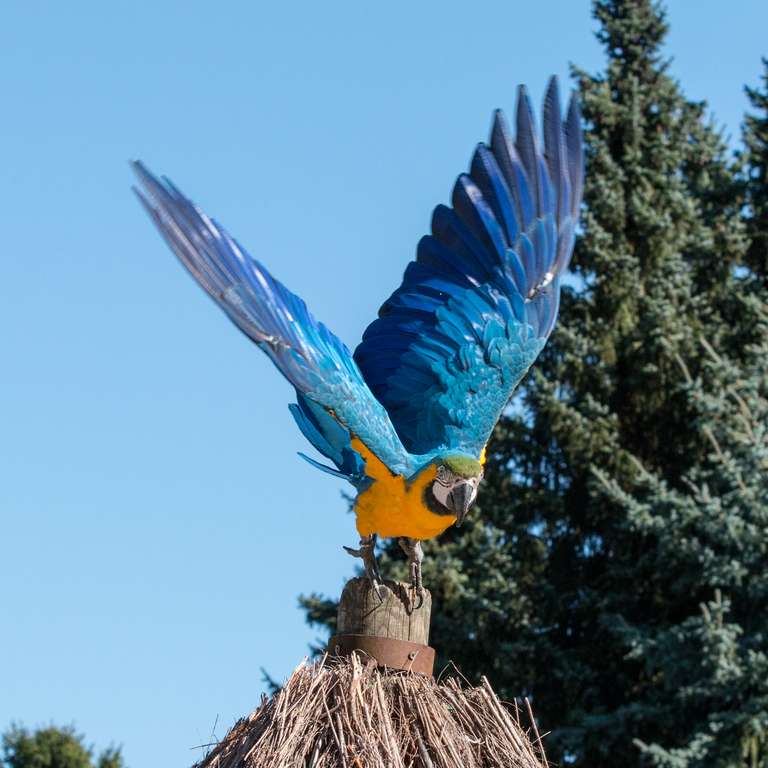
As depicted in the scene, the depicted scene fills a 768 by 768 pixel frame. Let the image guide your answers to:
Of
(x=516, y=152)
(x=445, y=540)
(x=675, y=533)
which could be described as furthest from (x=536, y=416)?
(x=516, y=152)

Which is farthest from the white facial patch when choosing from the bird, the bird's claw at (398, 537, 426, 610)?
the bird's claw at (398, 537, 426, 610)

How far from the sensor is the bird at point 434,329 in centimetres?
481

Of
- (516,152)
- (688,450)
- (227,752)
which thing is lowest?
(227,752)

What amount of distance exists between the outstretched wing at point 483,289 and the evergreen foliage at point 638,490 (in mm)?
6717

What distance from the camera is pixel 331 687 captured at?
436 cm

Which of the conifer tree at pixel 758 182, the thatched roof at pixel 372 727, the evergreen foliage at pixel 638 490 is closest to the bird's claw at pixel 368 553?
the thatched roof at pixel 372 727

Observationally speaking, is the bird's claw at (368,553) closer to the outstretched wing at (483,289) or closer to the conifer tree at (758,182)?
the outstretched wing at (483,289)

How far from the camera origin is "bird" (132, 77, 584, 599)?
4812 millimetres

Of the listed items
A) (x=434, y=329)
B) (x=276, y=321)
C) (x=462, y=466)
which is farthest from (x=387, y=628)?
(x=434, y=329)

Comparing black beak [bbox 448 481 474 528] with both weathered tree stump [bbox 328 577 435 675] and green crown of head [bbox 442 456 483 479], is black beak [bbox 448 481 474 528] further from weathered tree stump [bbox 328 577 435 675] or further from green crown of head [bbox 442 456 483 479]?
weathered tree stump [bbox 328 577 435 675]

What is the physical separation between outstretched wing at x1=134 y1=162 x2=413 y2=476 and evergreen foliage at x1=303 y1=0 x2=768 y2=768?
744 centimetres

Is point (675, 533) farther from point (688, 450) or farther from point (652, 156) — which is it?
point (652, 156)

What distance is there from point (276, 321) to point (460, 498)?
0.94 m

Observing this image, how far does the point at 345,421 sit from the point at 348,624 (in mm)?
791
